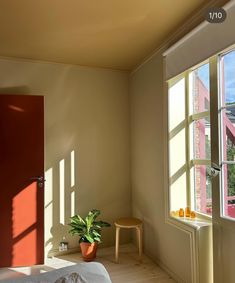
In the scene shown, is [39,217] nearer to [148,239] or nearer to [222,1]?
[148,239]

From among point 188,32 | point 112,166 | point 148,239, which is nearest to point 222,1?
point 188,32

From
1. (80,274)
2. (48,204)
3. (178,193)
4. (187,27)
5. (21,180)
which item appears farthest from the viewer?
(48,204)

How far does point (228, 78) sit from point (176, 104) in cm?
67

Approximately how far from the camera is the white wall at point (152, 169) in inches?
94.4

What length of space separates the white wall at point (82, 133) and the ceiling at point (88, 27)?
264 millimetres

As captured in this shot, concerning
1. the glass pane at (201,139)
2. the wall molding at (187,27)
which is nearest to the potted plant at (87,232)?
the glass pane at (201,139)

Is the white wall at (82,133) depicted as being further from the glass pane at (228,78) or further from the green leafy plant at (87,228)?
the glass pane at (228,78)

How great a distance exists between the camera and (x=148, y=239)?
9.71 ft

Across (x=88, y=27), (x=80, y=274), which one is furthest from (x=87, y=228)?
(x=88, y=27)

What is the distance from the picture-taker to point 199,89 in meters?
2.38

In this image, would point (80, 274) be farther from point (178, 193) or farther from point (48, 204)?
point (48, 204)

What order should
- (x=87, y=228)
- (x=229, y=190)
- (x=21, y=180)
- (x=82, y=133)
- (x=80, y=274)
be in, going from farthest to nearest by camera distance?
(x=82, y=133) < (x=87, y=228) < (x=21, y=180) < (x=229, y=190) < (x=80, y=274)

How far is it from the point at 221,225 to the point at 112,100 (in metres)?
2.13

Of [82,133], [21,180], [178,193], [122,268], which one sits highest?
[82,133]
